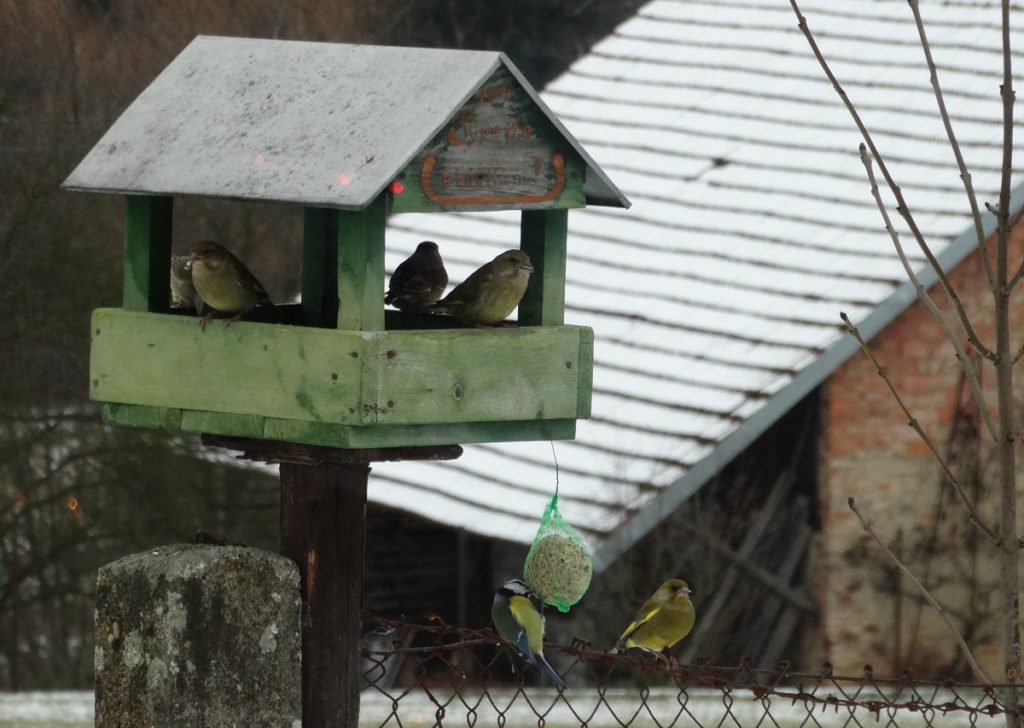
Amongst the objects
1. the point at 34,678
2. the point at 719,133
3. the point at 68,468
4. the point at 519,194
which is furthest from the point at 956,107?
the point at 519,194

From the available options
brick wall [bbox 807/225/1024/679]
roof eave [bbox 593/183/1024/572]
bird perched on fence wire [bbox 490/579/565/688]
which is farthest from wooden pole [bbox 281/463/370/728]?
brick wall [bbox 807/225/1024/679]

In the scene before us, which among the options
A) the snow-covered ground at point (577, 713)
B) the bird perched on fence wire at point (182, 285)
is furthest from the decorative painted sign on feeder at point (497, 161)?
the snow-covered ground at point (577, 713)

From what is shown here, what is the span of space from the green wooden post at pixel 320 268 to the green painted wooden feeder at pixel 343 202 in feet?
1.03

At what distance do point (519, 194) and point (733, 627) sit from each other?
239 inches

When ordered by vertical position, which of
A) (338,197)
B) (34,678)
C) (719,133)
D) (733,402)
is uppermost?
(719,133)

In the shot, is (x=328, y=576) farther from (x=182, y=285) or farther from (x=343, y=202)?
(x=182, y=285)

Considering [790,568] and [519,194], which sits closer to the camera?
[519,194]

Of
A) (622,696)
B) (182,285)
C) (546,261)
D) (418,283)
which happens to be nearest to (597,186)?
(546,261)

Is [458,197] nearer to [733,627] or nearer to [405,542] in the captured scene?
[733,627]

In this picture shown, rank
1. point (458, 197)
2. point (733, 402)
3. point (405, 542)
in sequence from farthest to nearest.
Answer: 1. point (405, 542)
2. point (733, 402)
3. point (458, 197)

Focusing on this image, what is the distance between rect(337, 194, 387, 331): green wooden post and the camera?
3486 millimetres

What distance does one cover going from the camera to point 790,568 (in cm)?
948

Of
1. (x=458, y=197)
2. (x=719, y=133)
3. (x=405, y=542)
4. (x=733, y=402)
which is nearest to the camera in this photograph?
(x=458, y=197)

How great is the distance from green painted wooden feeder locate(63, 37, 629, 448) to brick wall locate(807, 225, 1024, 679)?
18.8ft
